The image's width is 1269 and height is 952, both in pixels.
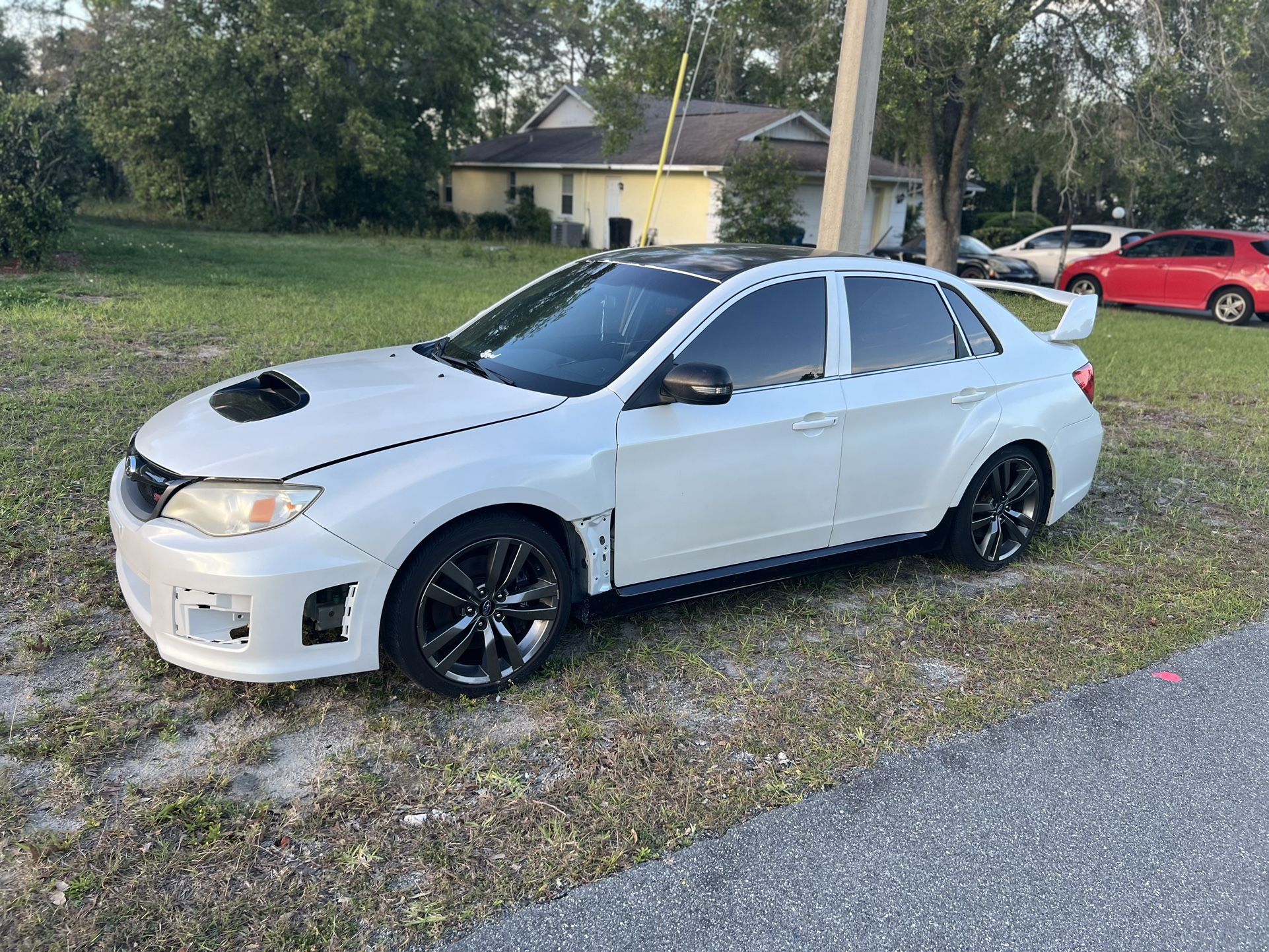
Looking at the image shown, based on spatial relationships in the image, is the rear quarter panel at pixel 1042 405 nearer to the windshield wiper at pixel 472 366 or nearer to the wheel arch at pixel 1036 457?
the wheel arch at pixel 1036 457

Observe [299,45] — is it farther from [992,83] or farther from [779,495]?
[779,495]

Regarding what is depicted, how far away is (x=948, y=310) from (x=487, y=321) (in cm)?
232

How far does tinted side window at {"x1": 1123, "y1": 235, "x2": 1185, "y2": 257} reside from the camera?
17.8 meters

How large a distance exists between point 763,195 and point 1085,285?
24.9 ft

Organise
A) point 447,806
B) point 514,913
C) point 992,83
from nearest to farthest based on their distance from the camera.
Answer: point 514,913, point 447,806, point 992,83

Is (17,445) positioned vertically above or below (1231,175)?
below

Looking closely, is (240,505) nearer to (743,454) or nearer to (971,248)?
(743,454)

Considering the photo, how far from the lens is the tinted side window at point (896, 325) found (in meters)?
4.59

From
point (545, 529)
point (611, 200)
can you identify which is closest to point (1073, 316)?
point (545, 529)

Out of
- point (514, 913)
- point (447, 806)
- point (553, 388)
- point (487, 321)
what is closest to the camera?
point (514, 913)

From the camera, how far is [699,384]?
3742 millimetres

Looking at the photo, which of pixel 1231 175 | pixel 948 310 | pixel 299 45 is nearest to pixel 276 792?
pixel 948 310

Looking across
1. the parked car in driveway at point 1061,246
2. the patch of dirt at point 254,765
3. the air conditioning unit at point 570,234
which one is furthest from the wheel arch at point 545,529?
Answer: the air conditioning unit at point 570,234

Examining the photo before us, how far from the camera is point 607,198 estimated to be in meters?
29.4
